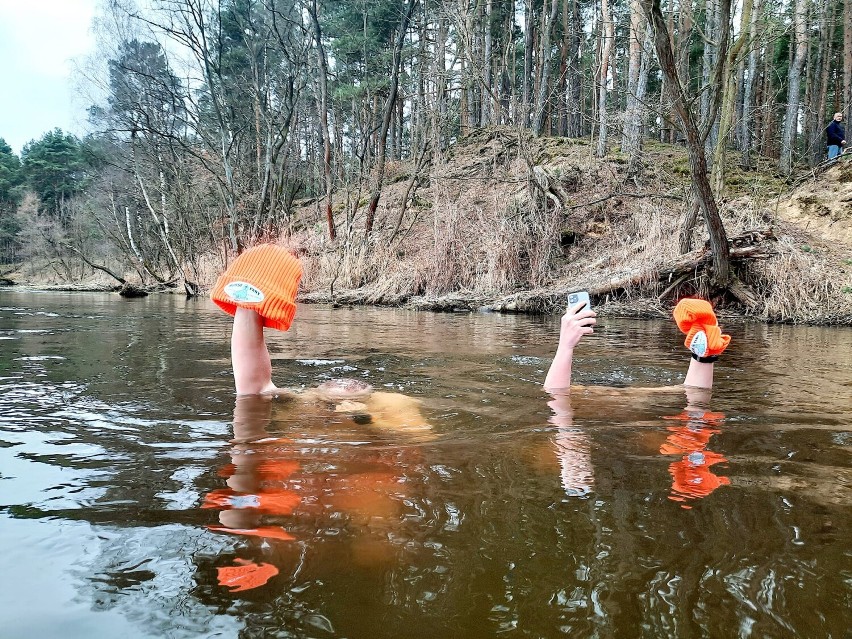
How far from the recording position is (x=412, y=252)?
13.7 meters

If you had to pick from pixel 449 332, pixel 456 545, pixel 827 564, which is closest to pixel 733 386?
pixel 827 564

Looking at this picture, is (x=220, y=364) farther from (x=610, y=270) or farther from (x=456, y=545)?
(x=610, y=270)

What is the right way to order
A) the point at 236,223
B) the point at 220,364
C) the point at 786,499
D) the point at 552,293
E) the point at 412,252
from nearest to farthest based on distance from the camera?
the point at 786,499
the point at 220,364
the point at 552,293
the point at 412,252
the point at 236,223

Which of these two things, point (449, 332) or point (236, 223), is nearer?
point (449, 332)

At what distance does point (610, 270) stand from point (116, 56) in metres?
17.0

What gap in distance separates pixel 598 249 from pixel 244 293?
10636 millimetres

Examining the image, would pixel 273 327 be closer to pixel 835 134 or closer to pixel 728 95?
pixel 728 95

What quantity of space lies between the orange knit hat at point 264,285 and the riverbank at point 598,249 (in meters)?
7.64

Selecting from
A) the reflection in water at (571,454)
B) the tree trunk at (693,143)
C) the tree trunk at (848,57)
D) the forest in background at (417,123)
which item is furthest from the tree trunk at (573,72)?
the reflection in water at (571,454)

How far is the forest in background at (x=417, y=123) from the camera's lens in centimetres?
1002

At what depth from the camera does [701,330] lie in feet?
11.2

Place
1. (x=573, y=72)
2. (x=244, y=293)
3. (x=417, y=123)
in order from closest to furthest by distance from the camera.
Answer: (x=244, y=293), (x=417, y=123), (x=573, y=72)

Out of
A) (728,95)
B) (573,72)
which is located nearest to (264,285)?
(728,95)

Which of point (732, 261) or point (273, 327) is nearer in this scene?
point (273, 327)
